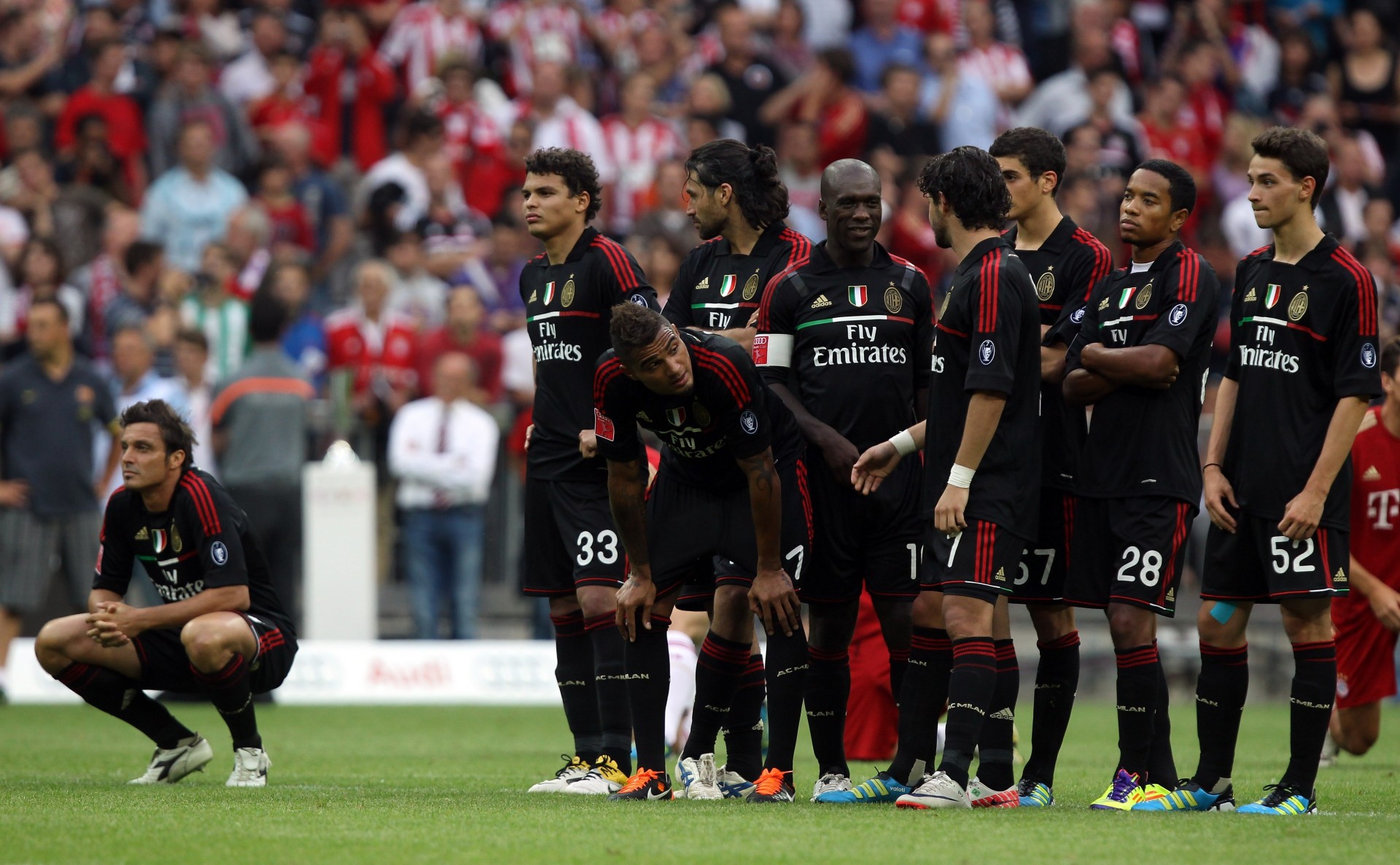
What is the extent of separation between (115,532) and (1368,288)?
228 inches

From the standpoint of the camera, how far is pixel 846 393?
7.70m

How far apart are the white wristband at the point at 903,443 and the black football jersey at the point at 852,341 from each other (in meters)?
0.21

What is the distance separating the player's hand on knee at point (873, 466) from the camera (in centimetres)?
745

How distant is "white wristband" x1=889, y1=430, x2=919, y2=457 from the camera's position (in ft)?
24.6

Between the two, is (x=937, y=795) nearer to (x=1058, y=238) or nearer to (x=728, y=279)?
(x=1058, y=238)

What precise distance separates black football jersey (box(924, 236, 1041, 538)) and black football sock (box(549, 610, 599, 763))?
1.99m

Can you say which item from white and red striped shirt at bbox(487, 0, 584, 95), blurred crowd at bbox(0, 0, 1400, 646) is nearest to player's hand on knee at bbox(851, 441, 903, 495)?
blurred crowd at bbox(0, 0, 1400, 646)

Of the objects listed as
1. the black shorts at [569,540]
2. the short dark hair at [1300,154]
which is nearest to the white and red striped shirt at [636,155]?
the black shorts at [569,540]

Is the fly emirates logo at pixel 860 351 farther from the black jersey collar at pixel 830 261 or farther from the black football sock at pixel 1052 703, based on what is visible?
the black football sock at pixel 1052 703

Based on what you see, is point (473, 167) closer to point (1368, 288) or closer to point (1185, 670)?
point (1185, 670)

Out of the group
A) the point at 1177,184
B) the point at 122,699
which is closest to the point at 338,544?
the point at 122,699

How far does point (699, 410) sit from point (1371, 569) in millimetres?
4543

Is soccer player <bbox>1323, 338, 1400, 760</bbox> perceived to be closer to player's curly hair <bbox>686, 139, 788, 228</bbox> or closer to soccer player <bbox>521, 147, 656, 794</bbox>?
player's curly hair <bbox>686, 139, 788, 228</bbox>

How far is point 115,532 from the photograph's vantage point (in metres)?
8.59
